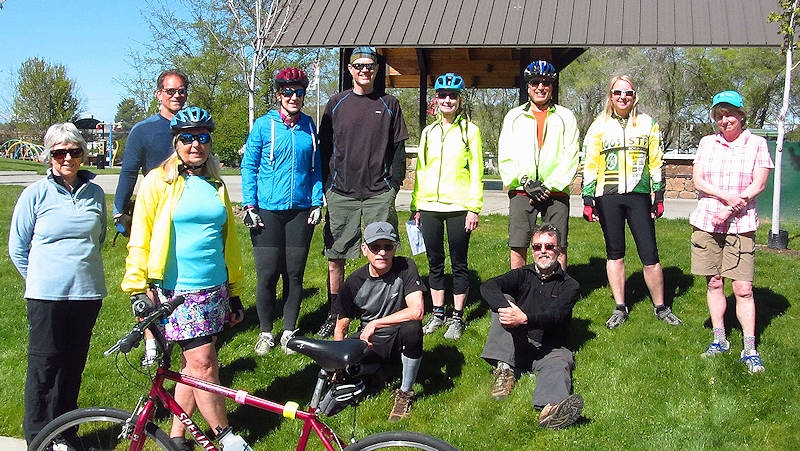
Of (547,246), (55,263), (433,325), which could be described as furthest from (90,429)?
(547,246)

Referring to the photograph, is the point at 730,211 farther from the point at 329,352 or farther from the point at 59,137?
the point at 59,137

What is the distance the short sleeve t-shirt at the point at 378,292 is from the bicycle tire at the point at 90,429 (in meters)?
1.47

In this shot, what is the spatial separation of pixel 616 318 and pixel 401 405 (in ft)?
7.73

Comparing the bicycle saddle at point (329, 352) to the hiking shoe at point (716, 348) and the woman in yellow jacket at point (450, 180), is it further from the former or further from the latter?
the hiking shoe at point (716, 348)

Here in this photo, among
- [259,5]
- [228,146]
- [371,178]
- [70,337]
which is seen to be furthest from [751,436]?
[228,146]

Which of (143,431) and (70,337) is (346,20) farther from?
(143,431)

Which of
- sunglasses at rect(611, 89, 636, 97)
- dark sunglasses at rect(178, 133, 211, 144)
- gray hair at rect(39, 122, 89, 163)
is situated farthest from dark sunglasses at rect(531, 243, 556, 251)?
gray hair at rect(39, 122, 89, 163)

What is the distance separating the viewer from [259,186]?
16.9ft

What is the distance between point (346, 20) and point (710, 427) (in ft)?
21.7

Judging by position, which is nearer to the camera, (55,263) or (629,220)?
(55,263)

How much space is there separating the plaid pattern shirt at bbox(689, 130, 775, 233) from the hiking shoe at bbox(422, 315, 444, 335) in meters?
2.15

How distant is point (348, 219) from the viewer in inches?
213

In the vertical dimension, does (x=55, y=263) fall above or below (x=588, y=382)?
above

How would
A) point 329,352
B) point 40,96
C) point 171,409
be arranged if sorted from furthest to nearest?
point 40,96 → point 171,409 → point 329,352
